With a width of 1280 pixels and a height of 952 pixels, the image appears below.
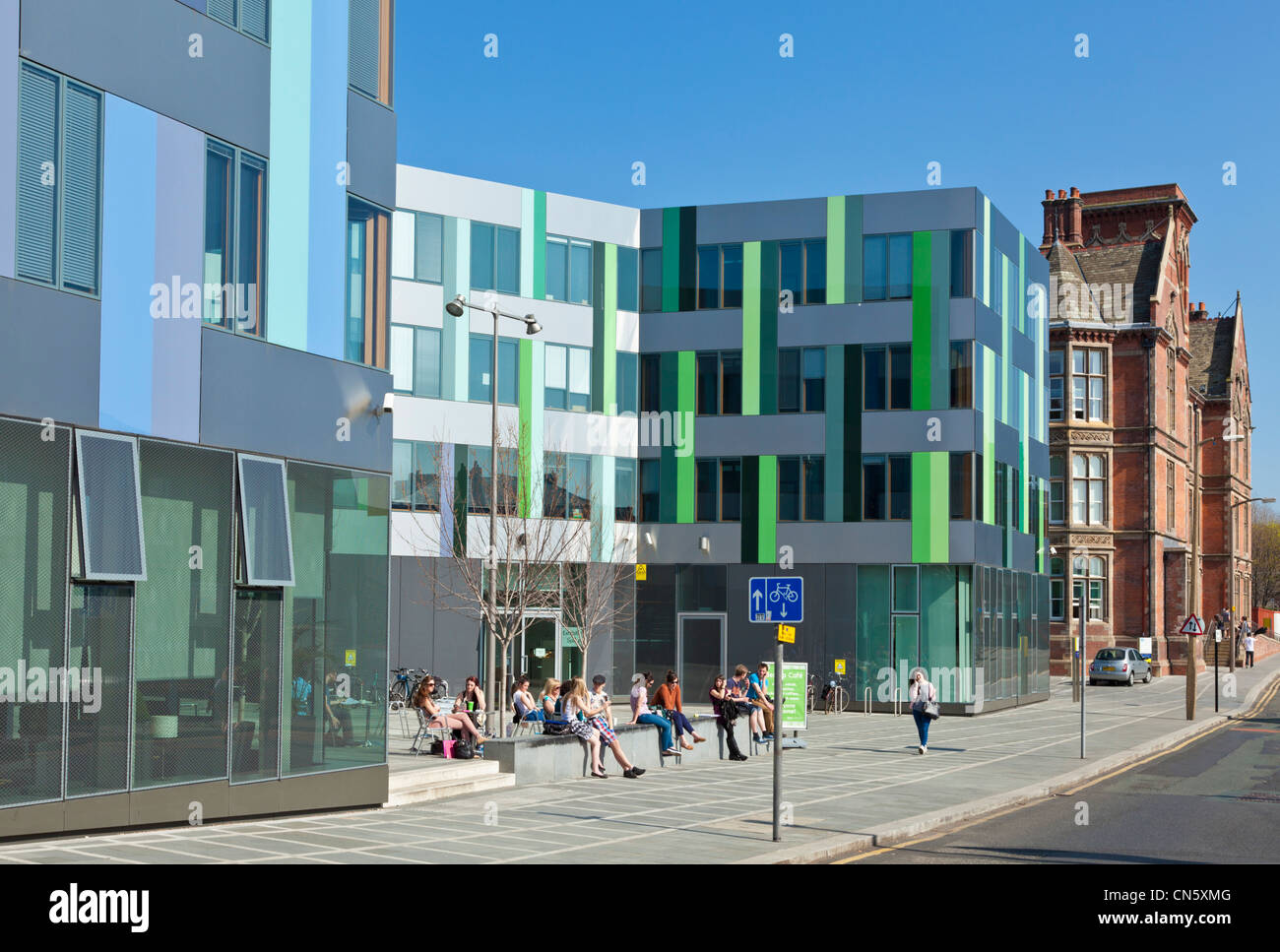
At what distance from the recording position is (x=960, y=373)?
3984cm

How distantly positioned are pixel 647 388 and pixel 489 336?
5427 mm

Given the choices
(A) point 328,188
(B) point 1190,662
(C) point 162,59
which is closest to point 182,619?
(A) point 328,188

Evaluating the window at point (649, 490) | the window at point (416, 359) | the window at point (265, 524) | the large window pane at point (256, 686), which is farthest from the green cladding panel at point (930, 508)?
the large window pane at point (256, 686)

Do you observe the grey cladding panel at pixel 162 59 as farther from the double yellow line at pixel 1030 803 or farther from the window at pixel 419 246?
the window at pixel 419 246

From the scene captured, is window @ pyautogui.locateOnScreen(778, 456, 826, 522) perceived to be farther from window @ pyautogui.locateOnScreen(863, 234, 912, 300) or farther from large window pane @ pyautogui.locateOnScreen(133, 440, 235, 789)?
large window pane @ pyautogui.locateOnScreen(133, 440, 235, 789)

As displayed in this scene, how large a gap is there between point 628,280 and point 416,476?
937cm

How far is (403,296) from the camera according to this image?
3925 cm

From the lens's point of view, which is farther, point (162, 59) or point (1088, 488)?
point (1088, 488)

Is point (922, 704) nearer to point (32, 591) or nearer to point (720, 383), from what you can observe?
point (720, 383)

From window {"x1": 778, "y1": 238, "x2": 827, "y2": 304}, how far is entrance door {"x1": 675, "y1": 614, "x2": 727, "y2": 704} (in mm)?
9836

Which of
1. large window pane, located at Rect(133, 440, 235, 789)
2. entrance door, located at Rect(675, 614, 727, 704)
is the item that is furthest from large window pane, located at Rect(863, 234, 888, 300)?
large window pane, located at Rect(133, 440, 235, 789)

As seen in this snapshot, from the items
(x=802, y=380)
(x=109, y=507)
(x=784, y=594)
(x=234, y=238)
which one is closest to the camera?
(x=109, y=507)
